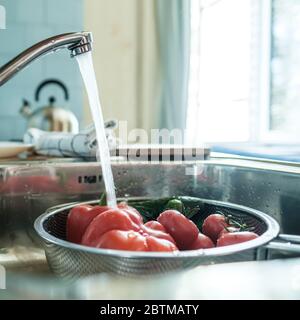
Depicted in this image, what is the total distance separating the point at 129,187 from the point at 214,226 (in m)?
0.34

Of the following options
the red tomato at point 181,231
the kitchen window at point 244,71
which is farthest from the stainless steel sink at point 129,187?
the kitchen window at point 244,71

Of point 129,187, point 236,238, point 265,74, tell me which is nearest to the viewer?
point 236,238

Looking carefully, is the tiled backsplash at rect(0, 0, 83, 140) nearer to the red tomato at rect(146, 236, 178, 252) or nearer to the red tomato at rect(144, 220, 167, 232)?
the red tomato at rect(144, 220, 167, 232)

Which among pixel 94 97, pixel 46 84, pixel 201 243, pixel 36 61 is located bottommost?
pixel 201 243

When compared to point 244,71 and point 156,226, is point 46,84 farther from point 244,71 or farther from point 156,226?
point 156,226

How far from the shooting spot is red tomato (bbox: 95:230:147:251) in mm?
415

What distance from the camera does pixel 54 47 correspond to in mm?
593

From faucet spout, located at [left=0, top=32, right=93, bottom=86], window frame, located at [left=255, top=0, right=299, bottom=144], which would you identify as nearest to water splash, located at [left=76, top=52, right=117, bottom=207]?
faucet spout, located at [left=0, top=32, right=93, bottom=86]

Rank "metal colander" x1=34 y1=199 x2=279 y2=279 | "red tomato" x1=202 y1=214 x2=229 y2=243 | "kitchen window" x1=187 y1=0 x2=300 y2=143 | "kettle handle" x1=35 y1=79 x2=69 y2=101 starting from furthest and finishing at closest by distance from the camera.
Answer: "kettle handle" x1=35 y1=79 x2=69 y2=101 < "kitchen window" x1=187 y1=0 x2=300 y2=143 < "red tomato" x1=202 y1=214 x2=229 y2=243 < "metal colander" x1=34 y1=199 x2=279 y2=279

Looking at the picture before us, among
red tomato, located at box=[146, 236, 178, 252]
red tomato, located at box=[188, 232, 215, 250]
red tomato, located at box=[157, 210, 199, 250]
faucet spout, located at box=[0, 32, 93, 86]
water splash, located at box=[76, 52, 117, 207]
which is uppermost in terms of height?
faucet spout, located at box=[0, 32, 93, 86]

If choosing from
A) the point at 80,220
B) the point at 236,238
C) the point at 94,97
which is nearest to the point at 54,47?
the point at 94,97

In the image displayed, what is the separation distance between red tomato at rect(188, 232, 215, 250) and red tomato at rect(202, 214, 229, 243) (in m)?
0.04

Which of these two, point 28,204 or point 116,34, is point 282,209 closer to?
point 28,204

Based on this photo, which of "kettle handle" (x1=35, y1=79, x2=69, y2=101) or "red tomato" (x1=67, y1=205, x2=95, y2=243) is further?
"kettle handle" (x1=35, y1=79, x2=69, y2=101)
